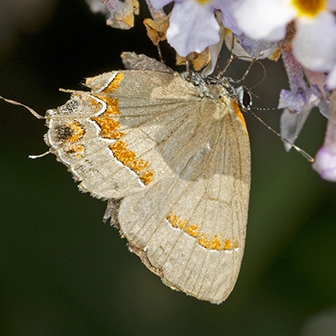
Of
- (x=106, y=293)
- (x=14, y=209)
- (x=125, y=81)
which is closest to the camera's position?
(x=125, y=81)

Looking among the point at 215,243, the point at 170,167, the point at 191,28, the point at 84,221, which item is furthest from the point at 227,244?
the point at 84,221

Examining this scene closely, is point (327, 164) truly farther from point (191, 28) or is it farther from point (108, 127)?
point (108, 127)

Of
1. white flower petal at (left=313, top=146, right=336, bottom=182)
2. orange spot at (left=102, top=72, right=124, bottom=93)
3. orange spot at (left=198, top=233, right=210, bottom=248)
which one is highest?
white flower petal at (left=313, top=146, right=336, bottom=182)

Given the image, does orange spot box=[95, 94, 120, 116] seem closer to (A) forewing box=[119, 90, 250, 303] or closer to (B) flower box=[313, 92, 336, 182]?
(A) forewing box=[119, 90, 250, 303]

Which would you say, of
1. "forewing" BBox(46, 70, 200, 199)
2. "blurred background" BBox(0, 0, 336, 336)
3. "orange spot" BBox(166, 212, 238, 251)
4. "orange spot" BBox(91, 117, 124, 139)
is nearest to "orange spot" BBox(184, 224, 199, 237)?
"orange spot" BBox(166, 212, 238, 251)

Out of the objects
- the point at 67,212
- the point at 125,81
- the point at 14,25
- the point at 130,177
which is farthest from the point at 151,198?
the point at 14,25

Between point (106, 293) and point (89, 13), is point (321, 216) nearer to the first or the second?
point (106, 293)
